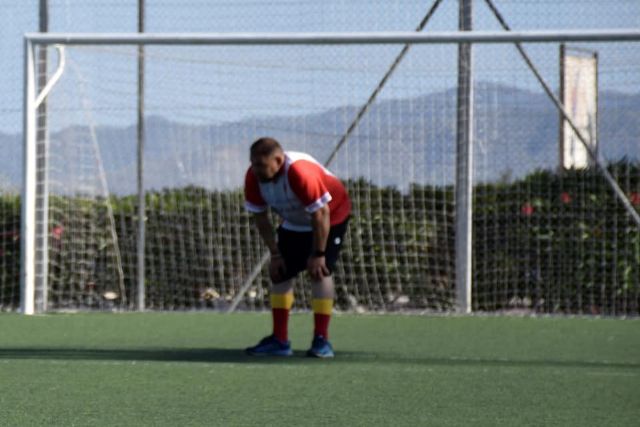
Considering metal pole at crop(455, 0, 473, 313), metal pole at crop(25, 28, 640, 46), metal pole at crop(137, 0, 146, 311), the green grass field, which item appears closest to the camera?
the green grass field

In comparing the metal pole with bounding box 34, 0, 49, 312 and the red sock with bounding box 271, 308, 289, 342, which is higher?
the metal pole with bounding box 34, 0, 49, 312

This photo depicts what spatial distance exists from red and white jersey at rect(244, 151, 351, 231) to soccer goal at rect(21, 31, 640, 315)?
3.97 metres

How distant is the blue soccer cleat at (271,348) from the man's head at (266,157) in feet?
3.54

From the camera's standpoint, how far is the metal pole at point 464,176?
12.8 meters

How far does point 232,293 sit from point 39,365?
541 cm

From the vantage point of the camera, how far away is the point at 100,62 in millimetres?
13242

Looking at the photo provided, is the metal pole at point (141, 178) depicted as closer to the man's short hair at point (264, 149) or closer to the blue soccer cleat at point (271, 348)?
the blue soccer cleat at point (271, 348)

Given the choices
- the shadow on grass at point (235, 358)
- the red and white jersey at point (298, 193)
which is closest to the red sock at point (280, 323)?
the shadow on grass at point (235, 358)

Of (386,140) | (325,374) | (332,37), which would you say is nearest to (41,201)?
(332,37)

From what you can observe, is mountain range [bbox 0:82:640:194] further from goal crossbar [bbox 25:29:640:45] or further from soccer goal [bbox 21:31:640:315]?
goal crossbar [bbox 25:29:640:45]

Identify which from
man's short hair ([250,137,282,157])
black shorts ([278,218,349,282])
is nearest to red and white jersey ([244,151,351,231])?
black shorts ([278,218,349,282])

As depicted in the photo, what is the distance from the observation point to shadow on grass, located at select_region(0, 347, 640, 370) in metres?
8.41

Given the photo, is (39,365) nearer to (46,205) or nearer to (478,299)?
(46,205)

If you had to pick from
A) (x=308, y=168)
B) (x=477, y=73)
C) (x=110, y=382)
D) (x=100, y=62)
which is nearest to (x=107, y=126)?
(x=100, y=62)
